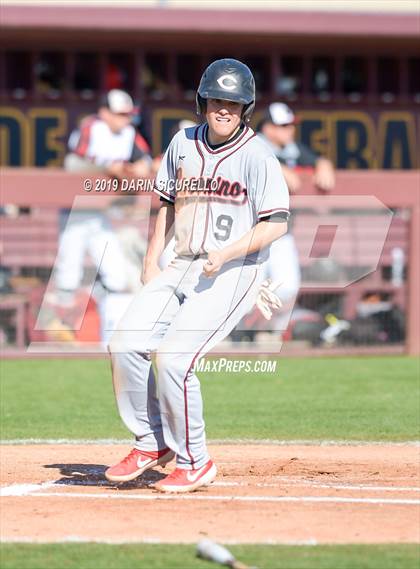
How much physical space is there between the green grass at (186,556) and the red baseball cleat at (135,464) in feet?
4.61

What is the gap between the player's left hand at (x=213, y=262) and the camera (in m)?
6.63

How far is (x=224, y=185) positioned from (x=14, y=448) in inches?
112

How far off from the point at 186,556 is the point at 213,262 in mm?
1768

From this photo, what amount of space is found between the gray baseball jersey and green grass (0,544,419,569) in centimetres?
194

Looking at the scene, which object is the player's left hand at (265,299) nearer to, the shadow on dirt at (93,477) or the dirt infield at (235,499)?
the dirt infield at (235,499)

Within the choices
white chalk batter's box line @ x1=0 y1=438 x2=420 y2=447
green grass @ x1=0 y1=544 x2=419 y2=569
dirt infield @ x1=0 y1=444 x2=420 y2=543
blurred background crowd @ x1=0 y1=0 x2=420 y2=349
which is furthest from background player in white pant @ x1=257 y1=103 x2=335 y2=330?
green grass @ x1=0 y1=544 x2=419 y2=569

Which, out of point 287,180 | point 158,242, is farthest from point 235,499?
point 287,180

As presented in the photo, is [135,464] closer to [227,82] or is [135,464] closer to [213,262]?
[213,262]

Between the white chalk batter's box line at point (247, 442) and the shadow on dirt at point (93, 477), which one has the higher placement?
the shadow on dirt at point (93, 477)

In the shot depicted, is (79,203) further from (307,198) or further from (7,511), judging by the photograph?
(7,511)

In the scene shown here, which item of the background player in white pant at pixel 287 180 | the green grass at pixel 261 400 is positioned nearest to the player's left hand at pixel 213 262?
the green grass at pixel 261 400

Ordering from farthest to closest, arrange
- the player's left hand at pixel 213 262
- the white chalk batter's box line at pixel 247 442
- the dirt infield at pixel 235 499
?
the white chalk batter's box line at pixel 247 442, the player's left hand at pixel 213 262, the dirt infield at pixel 235 499

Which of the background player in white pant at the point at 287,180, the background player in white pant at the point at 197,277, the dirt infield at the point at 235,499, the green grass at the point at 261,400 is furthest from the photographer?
the background player in white pant at the point at 287,180

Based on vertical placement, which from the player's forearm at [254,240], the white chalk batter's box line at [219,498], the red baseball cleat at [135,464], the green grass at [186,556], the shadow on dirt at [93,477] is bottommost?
the shadow on dirt at [93,477]
